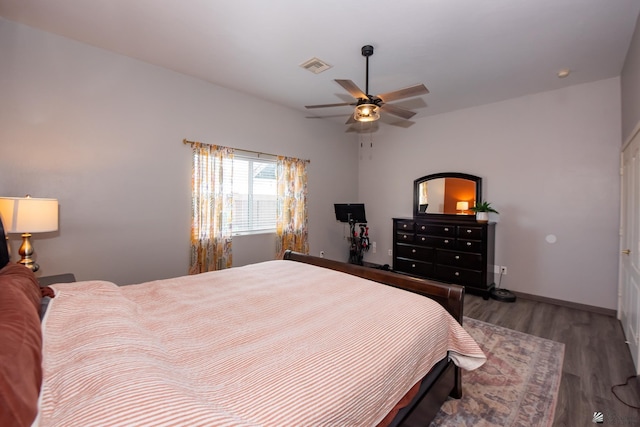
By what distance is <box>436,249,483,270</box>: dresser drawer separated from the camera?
379 centimetres

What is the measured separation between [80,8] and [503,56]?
3.86m

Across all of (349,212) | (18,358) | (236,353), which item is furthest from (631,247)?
(18,358)

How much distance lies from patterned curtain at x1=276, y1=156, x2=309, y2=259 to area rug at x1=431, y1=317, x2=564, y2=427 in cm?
272

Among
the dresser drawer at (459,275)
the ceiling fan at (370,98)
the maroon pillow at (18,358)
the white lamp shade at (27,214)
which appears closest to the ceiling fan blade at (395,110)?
the ceiling fan at (370,98)

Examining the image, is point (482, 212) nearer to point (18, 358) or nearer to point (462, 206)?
point (462, 206)

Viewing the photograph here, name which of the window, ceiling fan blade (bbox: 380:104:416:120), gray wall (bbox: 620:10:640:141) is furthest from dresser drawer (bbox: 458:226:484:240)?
the window

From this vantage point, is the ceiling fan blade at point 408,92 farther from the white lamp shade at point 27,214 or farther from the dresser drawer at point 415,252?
the white lamp shade at point 27,214

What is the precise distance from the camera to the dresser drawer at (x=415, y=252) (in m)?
4.25

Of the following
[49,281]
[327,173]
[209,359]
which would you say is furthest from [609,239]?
[49,281]

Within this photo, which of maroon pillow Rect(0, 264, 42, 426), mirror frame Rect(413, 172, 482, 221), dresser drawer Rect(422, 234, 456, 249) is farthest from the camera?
mirror frame Rect(413, 172, 482, 221)

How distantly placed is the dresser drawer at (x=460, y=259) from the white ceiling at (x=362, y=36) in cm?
227

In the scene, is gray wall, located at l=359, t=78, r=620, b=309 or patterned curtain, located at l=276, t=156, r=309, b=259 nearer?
gray wall, located at l=359, t=78, r=620, b=309

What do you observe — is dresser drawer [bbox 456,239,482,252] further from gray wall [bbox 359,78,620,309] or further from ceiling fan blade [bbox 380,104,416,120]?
ceiling fan blade [bbox 380,104,416,120]

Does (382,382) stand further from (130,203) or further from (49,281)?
(130,203)
